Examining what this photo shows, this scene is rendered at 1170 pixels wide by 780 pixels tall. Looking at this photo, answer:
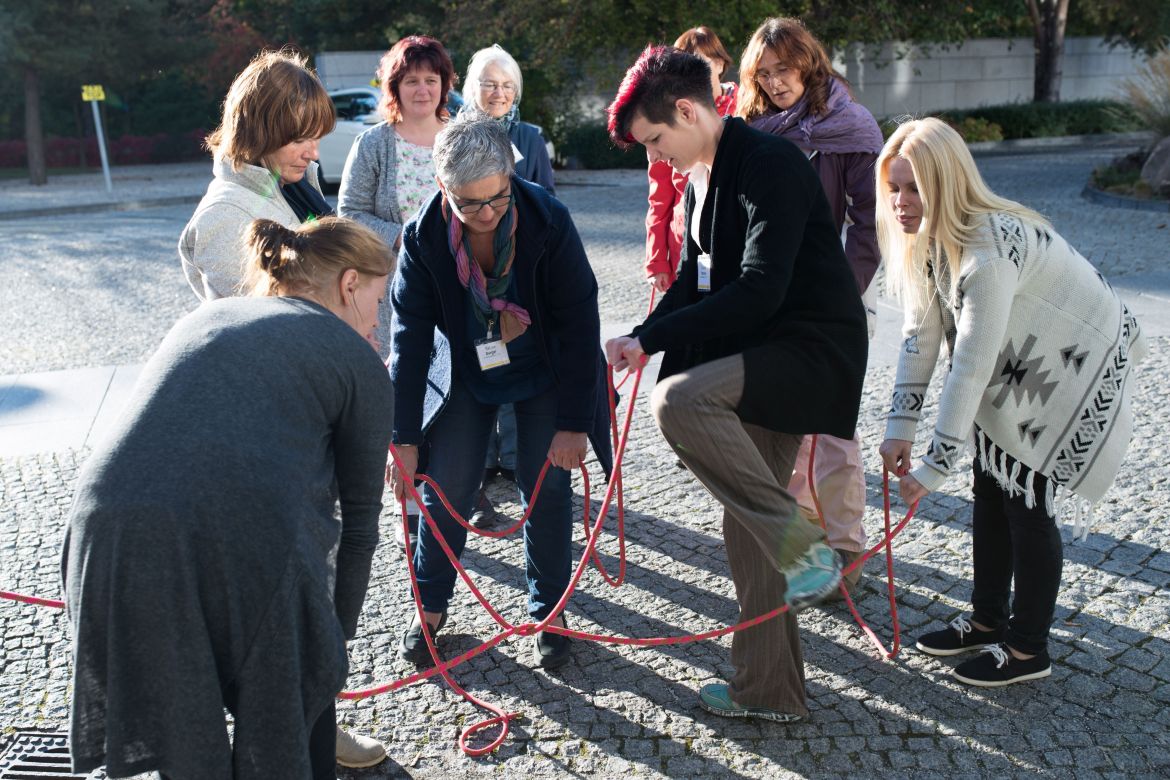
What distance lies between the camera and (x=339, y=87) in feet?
82.8

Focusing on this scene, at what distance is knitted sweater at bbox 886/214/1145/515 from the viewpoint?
2.75m

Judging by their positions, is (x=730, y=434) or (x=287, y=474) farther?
(x=730, y=434)

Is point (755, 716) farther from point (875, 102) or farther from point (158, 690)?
point (875, 102)

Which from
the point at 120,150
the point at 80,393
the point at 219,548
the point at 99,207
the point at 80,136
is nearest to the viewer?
the point at 219,548

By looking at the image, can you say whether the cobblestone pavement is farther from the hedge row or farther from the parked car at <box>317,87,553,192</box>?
the hedge row

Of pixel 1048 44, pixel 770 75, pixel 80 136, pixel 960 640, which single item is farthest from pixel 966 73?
pixel 960 640

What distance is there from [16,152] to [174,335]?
33772 millimetres

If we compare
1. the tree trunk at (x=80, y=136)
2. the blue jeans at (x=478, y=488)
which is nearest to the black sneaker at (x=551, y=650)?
the blue jeans at (x=478, y=488)

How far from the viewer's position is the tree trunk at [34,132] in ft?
82.6

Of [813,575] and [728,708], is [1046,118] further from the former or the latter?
[813,575]

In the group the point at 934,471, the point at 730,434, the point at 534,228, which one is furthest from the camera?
the point at 534,228

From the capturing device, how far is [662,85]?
267cm

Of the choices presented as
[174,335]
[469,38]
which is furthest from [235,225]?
[469,38]

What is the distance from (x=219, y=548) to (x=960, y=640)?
2.37 m
